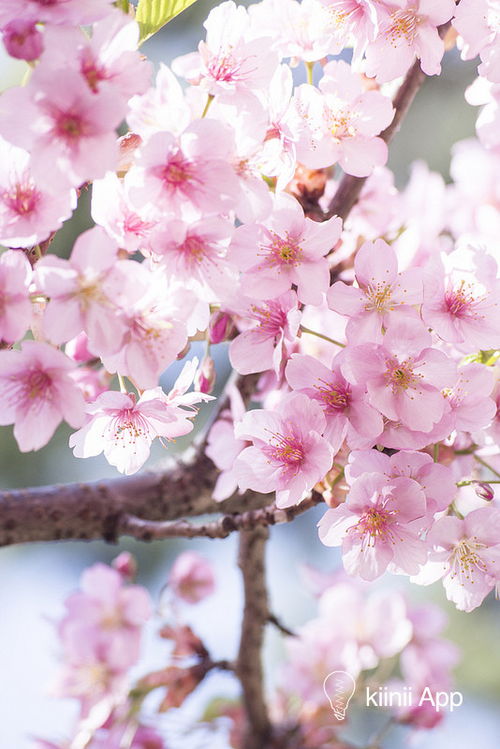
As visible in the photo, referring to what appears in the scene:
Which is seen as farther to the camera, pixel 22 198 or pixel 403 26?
pixel 403 26

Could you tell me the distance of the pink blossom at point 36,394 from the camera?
0.60 m

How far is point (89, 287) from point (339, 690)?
90 cm

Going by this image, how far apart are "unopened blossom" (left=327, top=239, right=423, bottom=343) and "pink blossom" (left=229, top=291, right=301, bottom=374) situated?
0.19 feet

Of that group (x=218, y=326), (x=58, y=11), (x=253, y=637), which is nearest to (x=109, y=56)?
(x=58, y=11)

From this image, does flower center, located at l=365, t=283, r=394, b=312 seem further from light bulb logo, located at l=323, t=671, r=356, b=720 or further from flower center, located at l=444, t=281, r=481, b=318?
light bulb logo, located at l=323, t=671, r=356, b=720

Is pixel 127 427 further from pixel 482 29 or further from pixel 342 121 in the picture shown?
pixel 482 29

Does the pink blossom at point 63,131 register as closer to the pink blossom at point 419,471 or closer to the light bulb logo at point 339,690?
the pink blossom at point 419,471

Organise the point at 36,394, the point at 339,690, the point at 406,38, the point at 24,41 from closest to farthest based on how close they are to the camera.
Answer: the point at 24,41 < the point at 36,394 < the point at 406,38 < the point at 339,690

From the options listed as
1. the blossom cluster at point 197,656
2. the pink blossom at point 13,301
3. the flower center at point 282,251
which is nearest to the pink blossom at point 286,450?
the flower center at point 282,251

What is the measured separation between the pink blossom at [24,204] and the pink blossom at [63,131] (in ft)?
0.07

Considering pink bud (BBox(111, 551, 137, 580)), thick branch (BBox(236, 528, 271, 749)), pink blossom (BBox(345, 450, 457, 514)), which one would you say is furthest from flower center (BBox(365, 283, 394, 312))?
pink bud (BBox(111, 551, 137, 580))

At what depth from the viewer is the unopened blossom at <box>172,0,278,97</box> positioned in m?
0.63

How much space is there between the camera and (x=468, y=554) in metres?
0.69

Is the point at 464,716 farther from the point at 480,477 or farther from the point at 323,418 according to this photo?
the point at 323,418
